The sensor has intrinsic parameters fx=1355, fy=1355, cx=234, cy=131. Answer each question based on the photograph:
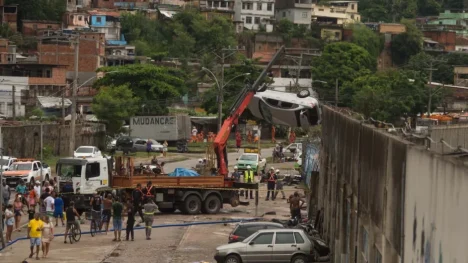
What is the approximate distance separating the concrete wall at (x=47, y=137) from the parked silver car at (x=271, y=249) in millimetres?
34452

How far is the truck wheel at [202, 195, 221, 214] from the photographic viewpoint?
45.0 metres

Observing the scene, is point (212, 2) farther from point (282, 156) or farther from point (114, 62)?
point (282, 156)

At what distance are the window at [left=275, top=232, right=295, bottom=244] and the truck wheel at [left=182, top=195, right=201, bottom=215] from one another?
12282 millimetres

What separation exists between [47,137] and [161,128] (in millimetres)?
14426

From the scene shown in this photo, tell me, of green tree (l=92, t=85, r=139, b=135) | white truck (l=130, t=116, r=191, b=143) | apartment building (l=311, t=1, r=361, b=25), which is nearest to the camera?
white truck (l=130, t=116, r=191, b=143)

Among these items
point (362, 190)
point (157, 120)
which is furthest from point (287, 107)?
point (157, 120)

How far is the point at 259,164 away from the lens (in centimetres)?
6550

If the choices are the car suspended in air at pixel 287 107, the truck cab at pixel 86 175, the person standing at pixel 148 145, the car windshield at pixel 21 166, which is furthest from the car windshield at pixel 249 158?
the truck cab at pixel 86 175

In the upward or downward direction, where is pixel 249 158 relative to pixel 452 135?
downward

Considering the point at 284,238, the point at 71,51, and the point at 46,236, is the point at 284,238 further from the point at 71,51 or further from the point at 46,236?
the point at 71,51

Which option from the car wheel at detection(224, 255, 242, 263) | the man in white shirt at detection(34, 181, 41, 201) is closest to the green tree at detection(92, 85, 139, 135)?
the man in white shirt at detection(34, 181, 41, 201)

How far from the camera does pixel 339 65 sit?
424 ft

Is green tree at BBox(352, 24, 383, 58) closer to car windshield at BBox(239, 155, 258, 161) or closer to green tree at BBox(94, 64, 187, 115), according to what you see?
green tree at BBox(94, 64, 187, 115)

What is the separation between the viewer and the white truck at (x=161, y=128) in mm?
85562
